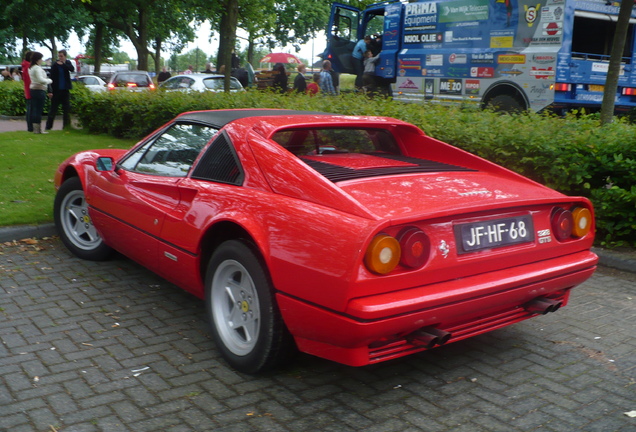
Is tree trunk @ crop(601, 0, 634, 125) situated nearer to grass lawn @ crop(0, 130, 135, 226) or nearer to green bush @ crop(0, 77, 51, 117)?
grass lawn @ crop(0, 130, 135, 226)

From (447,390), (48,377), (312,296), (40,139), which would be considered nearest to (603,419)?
(447,390)

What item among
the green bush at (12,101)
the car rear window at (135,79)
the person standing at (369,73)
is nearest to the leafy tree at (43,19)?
the car rear window at (135,79)

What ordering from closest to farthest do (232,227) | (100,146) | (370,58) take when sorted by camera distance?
(232,227) < (100,146) < (370,58)

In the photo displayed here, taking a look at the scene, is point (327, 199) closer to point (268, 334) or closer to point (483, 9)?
point (268, 334)

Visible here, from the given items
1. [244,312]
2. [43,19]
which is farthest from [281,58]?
[244,312]

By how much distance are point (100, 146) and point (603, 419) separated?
10.6 metres

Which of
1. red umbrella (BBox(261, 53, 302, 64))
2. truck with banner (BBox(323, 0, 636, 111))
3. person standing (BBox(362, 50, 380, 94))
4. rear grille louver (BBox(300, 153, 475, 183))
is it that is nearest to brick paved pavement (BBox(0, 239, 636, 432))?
rear grille louver (BBox(300, 153, 475, 183))

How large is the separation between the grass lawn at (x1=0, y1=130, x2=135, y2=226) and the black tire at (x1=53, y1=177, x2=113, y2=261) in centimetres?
89

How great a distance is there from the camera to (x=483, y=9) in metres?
14.6

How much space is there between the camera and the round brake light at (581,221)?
378cm

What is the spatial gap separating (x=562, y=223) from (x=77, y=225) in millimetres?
4044

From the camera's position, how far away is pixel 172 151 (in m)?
4.66

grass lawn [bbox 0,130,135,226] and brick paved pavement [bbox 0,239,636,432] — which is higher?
grass lawn [bbox 0,130,135,226]

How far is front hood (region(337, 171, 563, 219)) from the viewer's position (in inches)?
127
